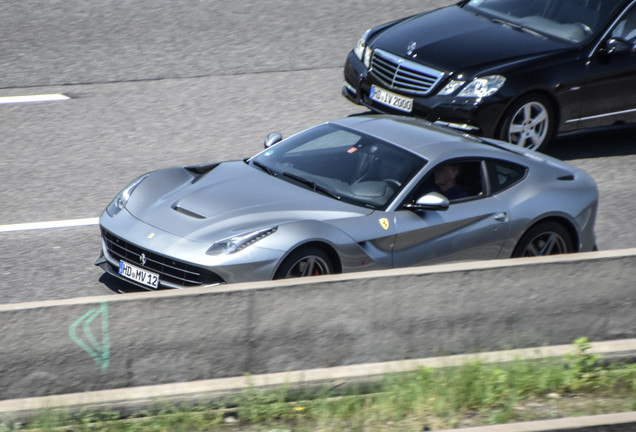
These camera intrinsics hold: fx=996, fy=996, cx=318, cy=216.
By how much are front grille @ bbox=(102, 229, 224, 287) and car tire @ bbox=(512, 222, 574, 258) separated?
2.59 meters

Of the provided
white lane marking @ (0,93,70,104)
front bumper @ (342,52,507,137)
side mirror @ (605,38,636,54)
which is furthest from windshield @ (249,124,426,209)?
white lane marking @ (0,93,70,104)

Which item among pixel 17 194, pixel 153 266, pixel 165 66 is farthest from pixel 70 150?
pixel 153 266

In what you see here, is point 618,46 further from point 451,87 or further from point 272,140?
point 272,140

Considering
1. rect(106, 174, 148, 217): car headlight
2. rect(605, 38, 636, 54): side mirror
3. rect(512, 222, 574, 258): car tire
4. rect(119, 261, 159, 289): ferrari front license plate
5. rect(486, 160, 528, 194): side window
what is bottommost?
rect(119, 261, 159, 289): ferrari front license plate

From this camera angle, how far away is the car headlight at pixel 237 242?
21.8ft

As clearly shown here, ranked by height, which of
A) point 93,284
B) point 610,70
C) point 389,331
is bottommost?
point 93,284

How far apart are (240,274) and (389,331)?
1.16m

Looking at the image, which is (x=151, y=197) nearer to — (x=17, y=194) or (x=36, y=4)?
(x=17, y=194)

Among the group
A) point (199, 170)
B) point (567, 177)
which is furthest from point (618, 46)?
point (199, 170)

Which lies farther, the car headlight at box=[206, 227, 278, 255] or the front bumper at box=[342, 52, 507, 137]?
the front bumper at box=[342, 52, 507, 137]

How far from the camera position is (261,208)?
706 centimetres

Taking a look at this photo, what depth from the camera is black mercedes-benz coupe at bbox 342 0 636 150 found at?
10.3 metres

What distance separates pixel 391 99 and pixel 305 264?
166 inches

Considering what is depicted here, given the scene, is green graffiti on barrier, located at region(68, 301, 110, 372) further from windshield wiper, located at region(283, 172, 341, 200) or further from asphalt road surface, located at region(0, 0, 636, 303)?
windshield wiper, located at region(283, 172, 341, 200)
